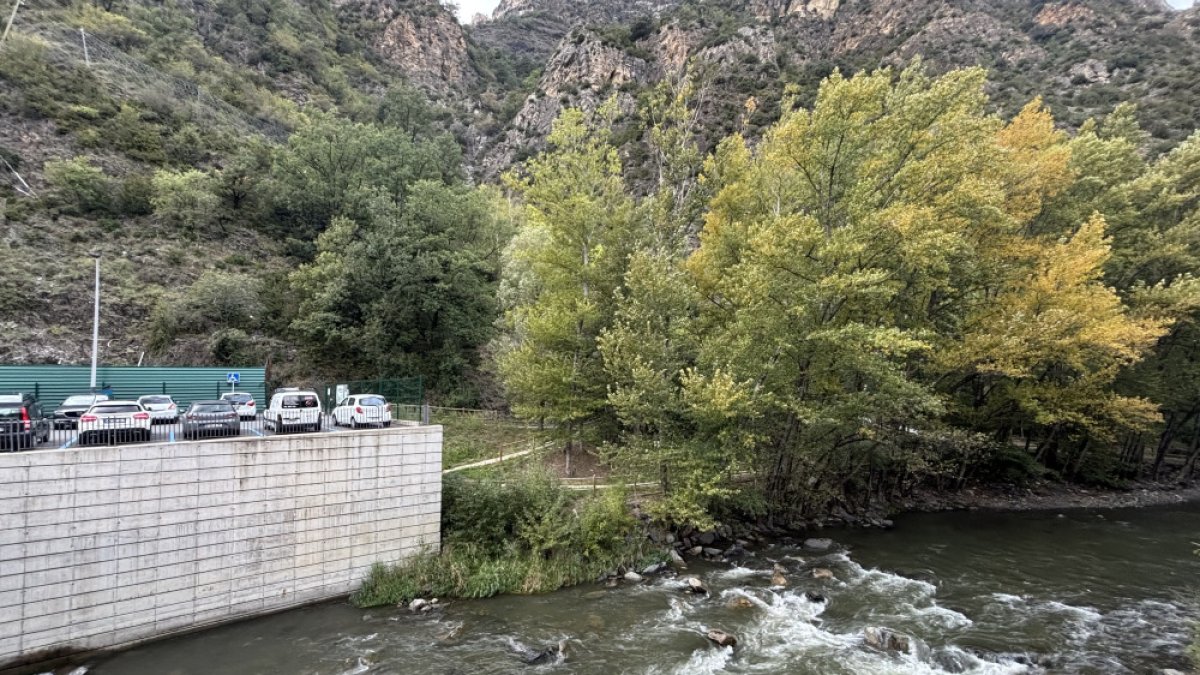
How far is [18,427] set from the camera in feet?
37.4

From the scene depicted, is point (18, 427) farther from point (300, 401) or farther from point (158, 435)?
point (300, 401)

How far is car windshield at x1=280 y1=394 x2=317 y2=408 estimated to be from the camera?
1578cm

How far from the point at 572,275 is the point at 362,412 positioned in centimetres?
997

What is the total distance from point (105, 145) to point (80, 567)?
156 feet

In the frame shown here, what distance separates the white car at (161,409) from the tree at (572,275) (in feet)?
36.7

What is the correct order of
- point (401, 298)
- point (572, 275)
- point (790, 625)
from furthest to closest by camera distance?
point (401, 298)
point (572, 275)
point (790, 625)

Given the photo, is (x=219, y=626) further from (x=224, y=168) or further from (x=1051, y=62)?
(x=1051, y=62)

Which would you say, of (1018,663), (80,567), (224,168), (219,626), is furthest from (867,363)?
(224,168)

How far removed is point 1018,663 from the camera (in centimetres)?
1166

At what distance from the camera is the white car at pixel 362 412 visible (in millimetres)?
16531

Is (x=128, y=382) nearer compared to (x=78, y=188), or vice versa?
(x=128, y=382)

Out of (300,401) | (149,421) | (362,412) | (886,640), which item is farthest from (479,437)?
(886,640)

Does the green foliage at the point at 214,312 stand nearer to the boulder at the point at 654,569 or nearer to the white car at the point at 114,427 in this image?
the white car at the point at 114,427

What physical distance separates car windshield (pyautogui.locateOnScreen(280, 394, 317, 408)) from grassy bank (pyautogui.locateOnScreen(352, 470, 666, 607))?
509 cm
